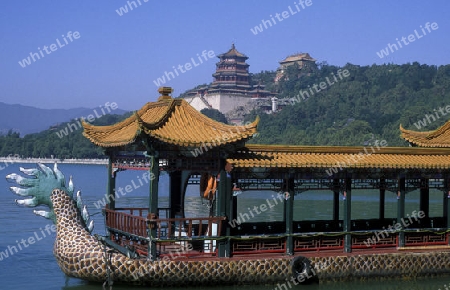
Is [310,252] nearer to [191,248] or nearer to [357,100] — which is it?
[191,248]

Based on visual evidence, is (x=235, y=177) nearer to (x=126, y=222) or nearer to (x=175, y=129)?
(x=175, y=129)

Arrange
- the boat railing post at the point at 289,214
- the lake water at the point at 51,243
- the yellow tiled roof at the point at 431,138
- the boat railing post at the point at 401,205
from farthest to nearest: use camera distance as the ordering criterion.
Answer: the yellow tiled roof at the point at 431,138, the boat railing post at the point at 401,205, the lake water at the point at 51,243, the boat railing post at the point at 289,214

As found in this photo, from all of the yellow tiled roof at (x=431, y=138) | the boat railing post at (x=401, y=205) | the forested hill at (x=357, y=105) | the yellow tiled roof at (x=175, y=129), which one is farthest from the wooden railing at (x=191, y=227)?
the forested hill at (x=357, y=105)

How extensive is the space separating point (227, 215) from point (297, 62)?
127528mm

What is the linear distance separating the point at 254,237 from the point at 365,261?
7.23 feet

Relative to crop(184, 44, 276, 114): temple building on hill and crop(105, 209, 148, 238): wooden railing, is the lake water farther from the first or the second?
crop(184, 44, 276, 114): temple building on hill

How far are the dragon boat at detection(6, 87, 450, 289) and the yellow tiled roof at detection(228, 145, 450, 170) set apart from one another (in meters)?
0.02

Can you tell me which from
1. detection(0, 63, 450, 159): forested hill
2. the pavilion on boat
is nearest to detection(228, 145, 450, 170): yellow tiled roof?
the pavilion on boat

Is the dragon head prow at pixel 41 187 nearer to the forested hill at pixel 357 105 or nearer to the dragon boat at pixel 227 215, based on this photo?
the dragon boat at pixel 227 215

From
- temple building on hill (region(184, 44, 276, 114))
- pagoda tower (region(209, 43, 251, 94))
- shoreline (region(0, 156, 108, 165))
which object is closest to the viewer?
shoreline (region(0, 156, 108, 165))

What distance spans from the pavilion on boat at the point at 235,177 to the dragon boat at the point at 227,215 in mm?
21

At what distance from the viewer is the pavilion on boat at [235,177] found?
1186 centimetres

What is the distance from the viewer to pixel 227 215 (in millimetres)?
12172

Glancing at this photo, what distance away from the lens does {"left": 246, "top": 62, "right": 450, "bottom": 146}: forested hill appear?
247 ft
